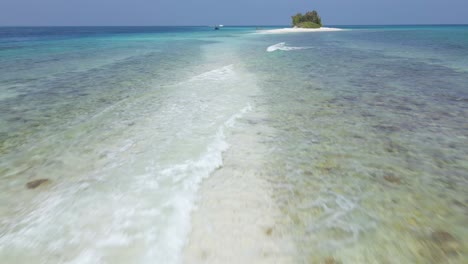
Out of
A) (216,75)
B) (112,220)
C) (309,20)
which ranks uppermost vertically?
(309,20)

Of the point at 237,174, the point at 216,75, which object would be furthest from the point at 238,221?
the point at 216,75

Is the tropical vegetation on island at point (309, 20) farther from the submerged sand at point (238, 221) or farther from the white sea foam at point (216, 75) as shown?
the submerged sand at point (238, 221)

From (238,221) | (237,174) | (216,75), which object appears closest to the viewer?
(238,221)

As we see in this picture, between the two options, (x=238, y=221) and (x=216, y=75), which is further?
(x=216, y=75)

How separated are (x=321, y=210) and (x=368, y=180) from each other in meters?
1.32

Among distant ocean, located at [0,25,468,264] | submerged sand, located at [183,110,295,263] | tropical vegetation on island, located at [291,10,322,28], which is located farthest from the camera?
tropical vegetation on island, located at [291,10,322,28]

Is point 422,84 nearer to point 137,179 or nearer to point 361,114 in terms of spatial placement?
point 361,114

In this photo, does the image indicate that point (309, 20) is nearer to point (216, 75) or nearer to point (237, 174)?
point (216, 75)

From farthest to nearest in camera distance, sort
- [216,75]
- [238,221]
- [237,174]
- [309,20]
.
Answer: [309,20]
[216,75]
[237,174]
[238,221]

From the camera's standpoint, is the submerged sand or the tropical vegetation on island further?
the tropical vegetation on island

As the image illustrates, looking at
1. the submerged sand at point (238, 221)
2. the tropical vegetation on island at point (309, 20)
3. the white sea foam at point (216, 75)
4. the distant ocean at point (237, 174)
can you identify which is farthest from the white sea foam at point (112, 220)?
the tropical vegetation on island at point (309, 20)

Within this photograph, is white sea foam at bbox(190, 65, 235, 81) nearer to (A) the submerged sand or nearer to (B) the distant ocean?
(B) the distant ocean

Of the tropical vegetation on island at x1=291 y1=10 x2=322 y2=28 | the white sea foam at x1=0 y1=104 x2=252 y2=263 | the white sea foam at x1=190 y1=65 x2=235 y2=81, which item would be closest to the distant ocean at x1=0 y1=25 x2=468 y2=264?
the white sea foam at x1=0 y1=104 x2=252 y2=263

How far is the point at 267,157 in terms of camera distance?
5.45 meters
